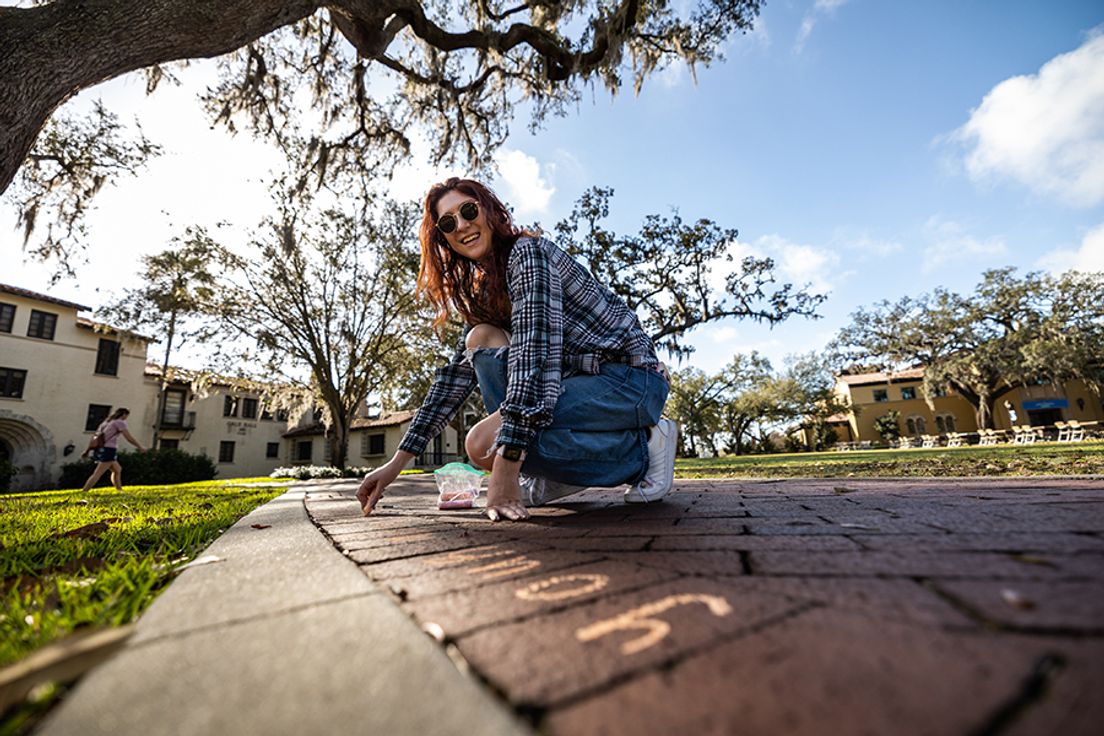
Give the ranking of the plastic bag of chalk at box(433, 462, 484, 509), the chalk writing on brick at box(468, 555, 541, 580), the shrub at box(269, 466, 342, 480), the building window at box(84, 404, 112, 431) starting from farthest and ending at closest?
1. the building window at box(84, 404, 112, 431)
2. the shrub at box(269, 466, 342, 480)
3. the plastic bag of chalk at box(433, 462, 484, 509)
4. the chalk writing on brick at box(468, 555, 541, 580)

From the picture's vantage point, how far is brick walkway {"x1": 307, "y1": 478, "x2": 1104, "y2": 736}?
1.41 ft

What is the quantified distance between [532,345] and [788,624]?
1.40m

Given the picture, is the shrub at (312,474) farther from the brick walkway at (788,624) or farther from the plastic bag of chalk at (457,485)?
the brick walkway at (788,624)

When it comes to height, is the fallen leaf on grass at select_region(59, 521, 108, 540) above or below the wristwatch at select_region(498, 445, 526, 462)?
below

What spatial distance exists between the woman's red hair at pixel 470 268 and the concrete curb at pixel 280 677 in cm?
185

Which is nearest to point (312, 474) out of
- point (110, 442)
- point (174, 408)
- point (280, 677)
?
point (110, 442)

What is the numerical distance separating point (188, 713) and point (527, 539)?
102cm

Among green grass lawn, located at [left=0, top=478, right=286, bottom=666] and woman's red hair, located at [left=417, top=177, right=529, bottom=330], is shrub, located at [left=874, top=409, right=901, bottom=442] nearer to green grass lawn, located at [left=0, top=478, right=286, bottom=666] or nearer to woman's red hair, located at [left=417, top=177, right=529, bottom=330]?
woman's red hair, located at [left=417, top=177, right=529, bottom=330]

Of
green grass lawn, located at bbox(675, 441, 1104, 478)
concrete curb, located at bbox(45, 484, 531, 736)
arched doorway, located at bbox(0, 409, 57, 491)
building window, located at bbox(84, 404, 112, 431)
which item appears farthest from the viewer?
building window, located at bbox(84, 404, 112, 431)

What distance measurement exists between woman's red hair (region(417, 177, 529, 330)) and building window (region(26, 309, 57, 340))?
92.9ft

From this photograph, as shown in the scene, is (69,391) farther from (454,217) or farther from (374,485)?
(454,217)

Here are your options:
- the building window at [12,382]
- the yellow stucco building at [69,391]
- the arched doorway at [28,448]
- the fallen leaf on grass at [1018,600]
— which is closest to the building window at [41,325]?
the yellow stucco building at [69,391]

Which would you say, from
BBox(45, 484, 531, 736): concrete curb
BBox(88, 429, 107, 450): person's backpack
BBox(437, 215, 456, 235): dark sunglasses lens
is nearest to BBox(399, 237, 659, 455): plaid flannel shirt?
BBox(437, 215, 456, 235): dark sunglasses lens

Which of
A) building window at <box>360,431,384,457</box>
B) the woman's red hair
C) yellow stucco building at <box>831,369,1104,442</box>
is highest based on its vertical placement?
yellow stucco building at <box>831,369,1104,442</box>
